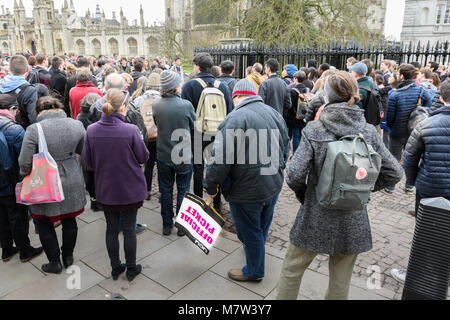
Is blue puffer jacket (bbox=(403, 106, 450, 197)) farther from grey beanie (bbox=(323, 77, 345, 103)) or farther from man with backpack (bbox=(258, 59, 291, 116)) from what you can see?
man with backpack (bbox=(258, 59, 291, 116))

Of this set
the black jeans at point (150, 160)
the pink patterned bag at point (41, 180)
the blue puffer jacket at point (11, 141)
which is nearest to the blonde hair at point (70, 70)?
the black jeans at point (150, 160)

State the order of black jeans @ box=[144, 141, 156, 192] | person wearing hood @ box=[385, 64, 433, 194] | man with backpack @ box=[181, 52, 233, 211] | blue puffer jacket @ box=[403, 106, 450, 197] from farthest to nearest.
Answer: person wearing hood @ box=[385, 64, 433, 194] → black jeans @ box=[144, 141, 156, 192] → man with backpack @ box=[181, 52, 233, 211] → blue puffer jacket @ box=[403, 106, 450, 197]

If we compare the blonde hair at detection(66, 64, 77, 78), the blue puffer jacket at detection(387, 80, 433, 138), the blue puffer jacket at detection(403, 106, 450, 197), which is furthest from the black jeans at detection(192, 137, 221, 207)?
the blonde hair at detection(66, 64, 77, 78)

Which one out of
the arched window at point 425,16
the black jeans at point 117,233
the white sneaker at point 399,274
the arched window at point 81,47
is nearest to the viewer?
the black jeans at point 117,233

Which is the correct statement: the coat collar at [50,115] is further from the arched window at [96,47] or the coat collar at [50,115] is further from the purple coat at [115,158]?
the arched window at [96,47]

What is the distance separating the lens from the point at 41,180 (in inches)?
131

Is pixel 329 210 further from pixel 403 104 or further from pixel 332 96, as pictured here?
pixel 403 104

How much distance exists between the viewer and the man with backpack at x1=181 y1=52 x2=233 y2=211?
15.2 ft

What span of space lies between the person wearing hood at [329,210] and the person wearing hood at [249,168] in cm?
57

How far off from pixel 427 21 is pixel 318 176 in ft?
179

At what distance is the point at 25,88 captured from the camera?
509 cm

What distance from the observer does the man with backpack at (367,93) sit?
18.1 feet

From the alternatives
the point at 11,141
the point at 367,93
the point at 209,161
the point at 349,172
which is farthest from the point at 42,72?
the point at 349,172
